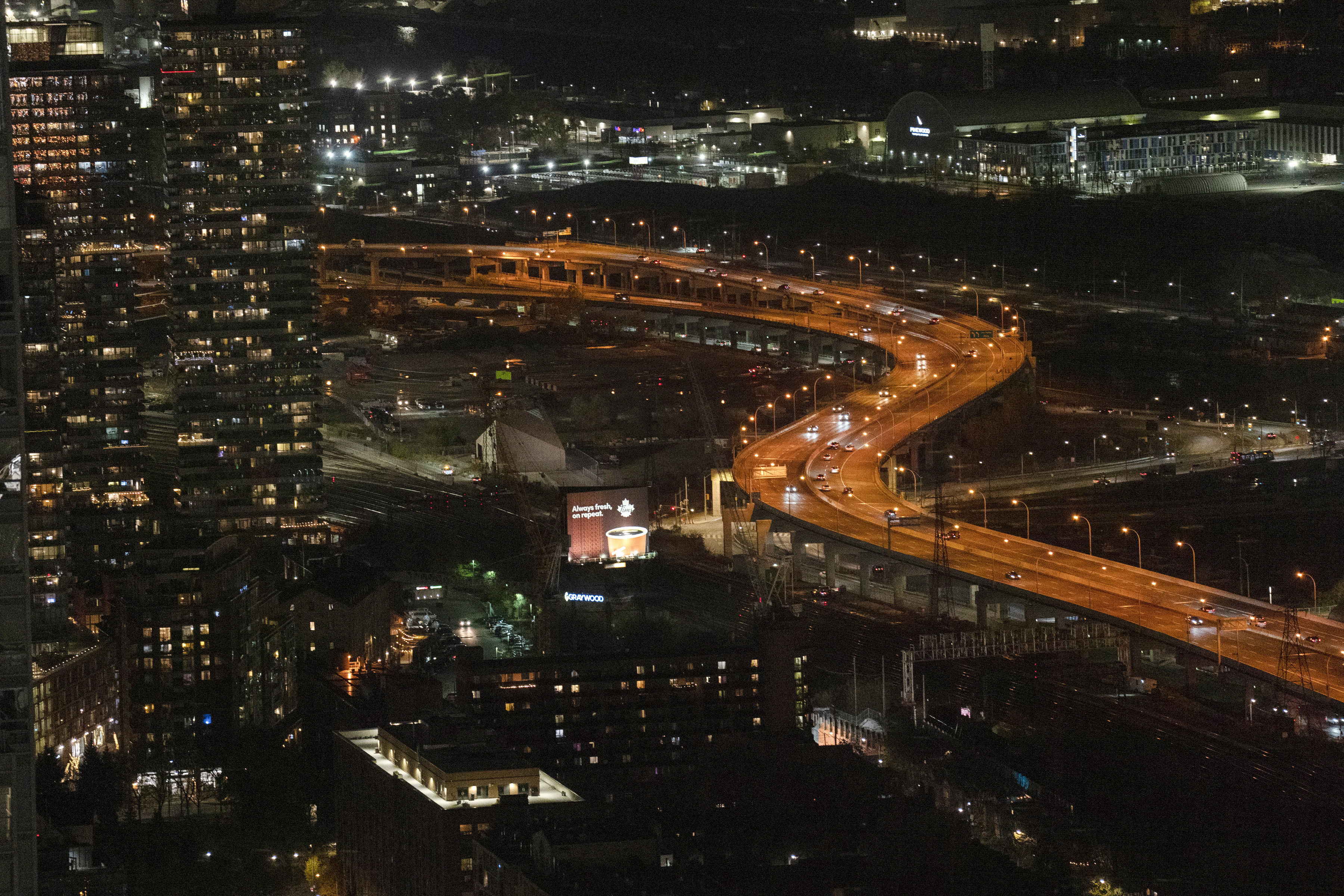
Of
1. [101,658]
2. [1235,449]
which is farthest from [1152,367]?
[101,658]

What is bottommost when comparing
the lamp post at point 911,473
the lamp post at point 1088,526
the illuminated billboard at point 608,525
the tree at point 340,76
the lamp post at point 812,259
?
the lamp post at point 1088,526

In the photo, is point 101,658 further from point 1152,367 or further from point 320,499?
point 1152,367

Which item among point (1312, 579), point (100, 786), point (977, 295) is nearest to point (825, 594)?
point (1312, 579)

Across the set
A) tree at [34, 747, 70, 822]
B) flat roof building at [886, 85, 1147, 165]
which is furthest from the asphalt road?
tree at [34, 747, 70, 822]

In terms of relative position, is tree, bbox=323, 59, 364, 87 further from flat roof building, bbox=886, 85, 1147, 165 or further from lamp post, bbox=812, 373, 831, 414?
lamp post, bbox=812, 373, 831, 414

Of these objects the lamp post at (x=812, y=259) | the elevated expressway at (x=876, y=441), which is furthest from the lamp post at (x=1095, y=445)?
the lamp post at (x=812, y=259)

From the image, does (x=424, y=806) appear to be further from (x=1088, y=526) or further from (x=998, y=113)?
(x=998, y=113)

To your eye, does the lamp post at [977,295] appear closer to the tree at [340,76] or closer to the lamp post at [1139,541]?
the lamp post at [1139,541]
